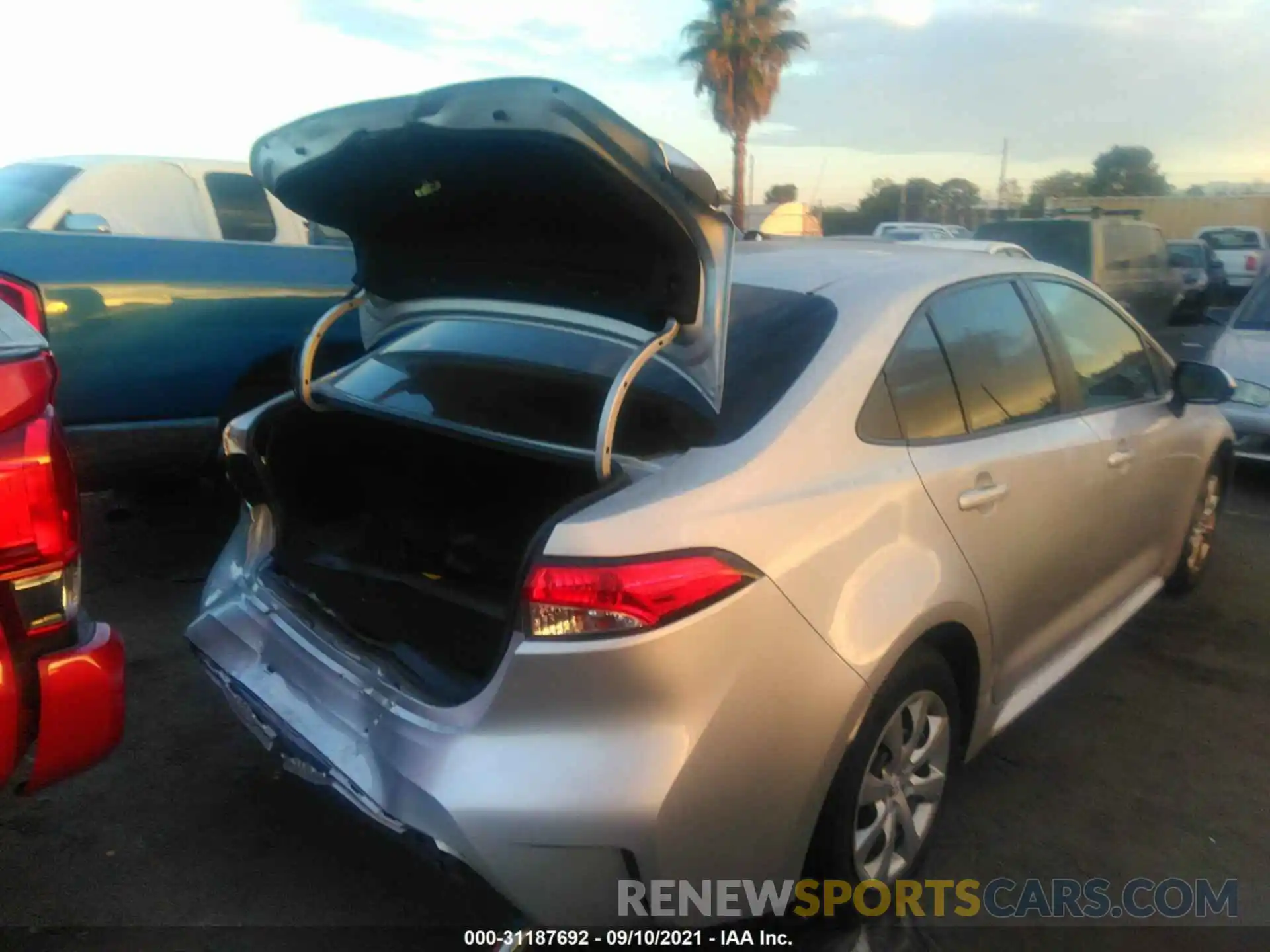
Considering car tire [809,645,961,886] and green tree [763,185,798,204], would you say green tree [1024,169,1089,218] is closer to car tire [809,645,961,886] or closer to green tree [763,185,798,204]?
green tree [763,185,798,204]

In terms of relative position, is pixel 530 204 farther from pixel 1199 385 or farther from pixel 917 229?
pixel 917 229

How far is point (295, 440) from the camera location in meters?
3.20

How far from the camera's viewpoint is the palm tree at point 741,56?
3228 centimetres

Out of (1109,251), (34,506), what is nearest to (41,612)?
(34,506)

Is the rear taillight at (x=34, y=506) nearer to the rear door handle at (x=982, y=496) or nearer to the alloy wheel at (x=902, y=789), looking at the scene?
the alloy wheel at (x=902, y=789)

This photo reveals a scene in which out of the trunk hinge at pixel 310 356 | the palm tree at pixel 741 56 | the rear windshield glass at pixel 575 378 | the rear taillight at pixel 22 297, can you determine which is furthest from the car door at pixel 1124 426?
the palm tree at pixel 741 56

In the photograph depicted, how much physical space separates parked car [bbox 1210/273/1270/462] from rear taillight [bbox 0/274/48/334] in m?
6.37

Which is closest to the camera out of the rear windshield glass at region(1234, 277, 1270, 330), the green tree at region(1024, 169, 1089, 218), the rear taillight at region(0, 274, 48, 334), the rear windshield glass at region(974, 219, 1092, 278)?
the rear taillight at region(0, 274, 48, 334)

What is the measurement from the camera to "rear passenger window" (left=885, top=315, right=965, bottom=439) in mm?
2652

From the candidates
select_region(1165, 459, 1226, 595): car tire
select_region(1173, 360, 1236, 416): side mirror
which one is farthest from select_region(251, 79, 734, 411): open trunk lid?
select_region(1165, 459, 1226, 595): car tire

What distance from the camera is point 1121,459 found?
3553 millimetres

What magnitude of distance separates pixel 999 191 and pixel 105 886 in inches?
1910

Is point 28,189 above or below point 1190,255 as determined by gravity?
above

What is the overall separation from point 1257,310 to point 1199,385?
4.18 metres
